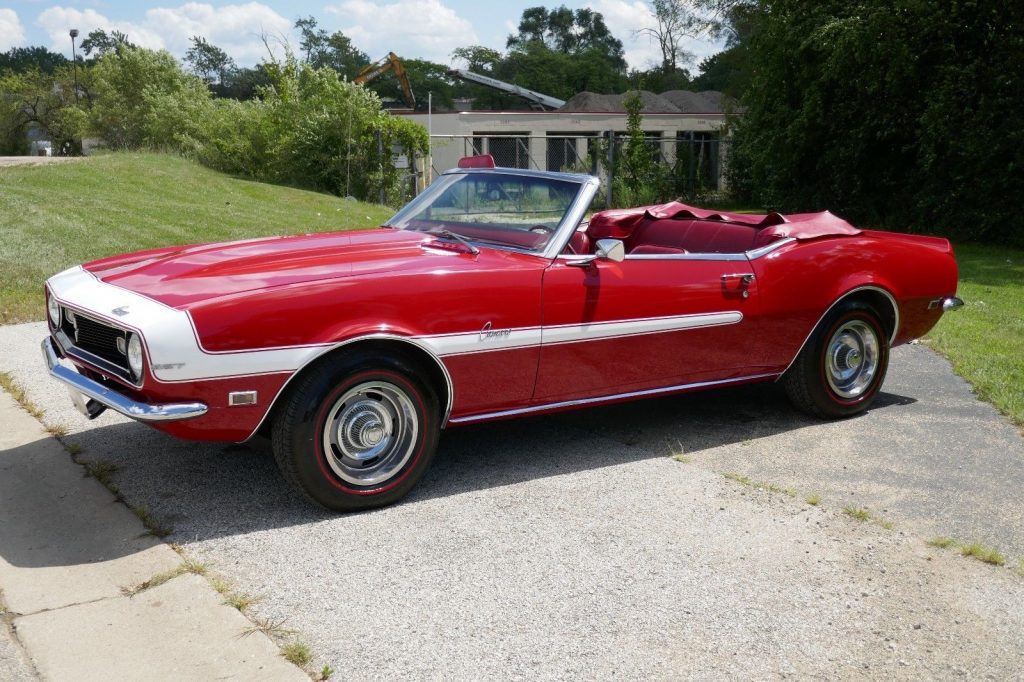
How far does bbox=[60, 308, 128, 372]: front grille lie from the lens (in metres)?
4.07

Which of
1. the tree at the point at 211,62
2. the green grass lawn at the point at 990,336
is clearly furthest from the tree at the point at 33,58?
the green grass lawn at the point at 990,336

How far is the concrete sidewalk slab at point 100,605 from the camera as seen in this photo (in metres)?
3.00

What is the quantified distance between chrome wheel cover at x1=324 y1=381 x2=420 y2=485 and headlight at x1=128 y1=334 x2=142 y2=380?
2.47 feet

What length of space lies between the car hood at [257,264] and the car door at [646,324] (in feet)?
1.72

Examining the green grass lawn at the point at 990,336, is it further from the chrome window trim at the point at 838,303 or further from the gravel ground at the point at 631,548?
the chrome window trim at the point at 838,303

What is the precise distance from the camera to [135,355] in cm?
387

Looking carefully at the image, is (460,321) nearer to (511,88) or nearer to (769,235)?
(769,235)

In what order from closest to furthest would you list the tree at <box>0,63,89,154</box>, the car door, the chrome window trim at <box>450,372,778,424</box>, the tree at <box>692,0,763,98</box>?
1. the chrome window trim at <box>450,372,778,424</box>
2. the car door
3. the tree at <box>692,0,763,98</box>
4. the tree at <box>0,63,89,154</box>

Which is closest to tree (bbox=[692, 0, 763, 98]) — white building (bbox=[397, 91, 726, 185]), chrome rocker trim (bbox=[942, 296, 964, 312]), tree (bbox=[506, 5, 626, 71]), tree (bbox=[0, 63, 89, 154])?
white building (bbox=[397, 91, 726, 185])

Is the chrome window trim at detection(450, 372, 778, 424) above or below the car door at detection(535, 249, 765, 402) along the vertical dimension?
below

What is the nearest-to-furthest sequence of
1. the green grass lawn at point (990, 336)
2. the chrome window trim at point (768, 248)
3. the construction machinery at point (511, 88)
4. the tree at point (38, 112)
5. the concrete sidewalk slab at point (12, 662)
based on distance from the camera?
the concrete sidewalk slab at point (12, 662)
the chrome window trim at point (768, 248)
the green grass lawn at point (990, 336)
the construction machinery at point (511, 88)
the tree at point (38, 112)

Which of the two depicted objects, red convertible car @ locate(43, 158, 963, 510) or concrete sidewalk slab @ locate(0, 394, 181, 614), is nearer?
concrete sidewalk slab @ locate(0, 394, 181, 614)

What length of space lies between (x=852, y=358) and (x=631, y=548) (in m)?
2.54

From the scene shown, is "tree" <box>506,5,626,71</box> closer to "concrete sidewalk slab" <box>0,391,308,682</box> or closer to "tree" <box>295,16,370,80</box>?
"tree" <box>295,16,370,80</box>
